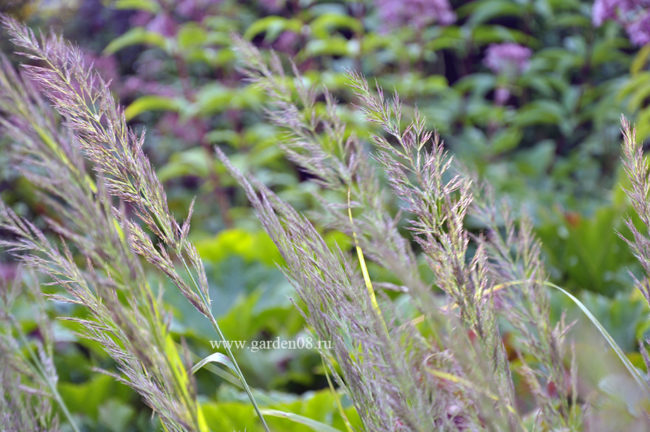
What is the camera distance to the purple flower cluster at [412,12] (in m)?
2.19

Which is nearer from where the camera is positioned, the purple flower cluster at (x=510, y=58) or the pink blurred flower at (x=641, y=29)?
the pink blurred flower at (x=641, y=29)

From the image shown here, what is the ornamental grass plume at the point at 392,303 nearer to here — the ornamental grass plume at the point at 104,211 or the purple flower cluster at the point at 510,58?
the ornamental grass plume at the point at 104,211

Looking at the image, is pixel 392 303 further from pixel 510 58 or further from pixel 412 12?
pixel 510 58

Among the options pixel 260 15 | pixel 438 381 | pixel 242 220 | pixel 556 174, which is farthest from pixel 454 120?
pixel 438 381

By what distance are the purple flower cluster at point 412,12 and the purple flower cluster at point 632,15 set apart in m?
0.70

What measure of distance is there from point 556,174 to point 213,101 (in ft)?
4.84

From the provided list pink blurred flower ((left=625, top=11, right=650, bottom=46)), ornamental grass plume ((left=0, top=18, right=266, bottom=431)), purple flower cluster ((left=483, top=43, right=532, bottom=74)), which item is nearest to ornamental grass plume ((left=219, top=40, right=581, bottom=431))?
ornamental grass plume ((left=0, top=18, right=266, bottom=431))

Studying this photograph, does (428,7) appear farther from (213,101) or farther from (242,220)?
(242,220)

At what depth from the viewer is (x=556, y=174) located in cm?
254

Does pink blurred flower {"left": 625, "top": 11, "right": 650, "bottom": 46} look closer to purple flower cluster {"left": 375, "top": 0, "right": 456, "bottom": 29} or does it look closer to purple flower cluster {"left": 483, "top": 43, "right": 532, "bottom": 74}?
purple flower cluster {"left": 375, "top": 0, "right": 456, "bottom": 29}

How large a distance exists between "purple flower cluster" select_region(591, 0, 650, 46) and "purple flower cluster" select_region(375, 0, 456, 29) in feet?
2.31

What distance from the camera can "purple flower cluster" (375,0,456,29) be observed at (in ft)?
7.17

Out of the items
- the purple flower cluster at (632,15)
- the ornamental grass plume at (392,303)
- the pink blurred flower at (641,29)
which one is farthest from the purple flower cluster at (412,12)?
the ornamental grass plume at (392,303)

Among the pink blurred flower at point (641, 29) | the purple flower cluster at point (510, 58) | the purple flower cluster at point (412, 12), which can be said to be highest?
the pink blurred flower at point (641, 29)
